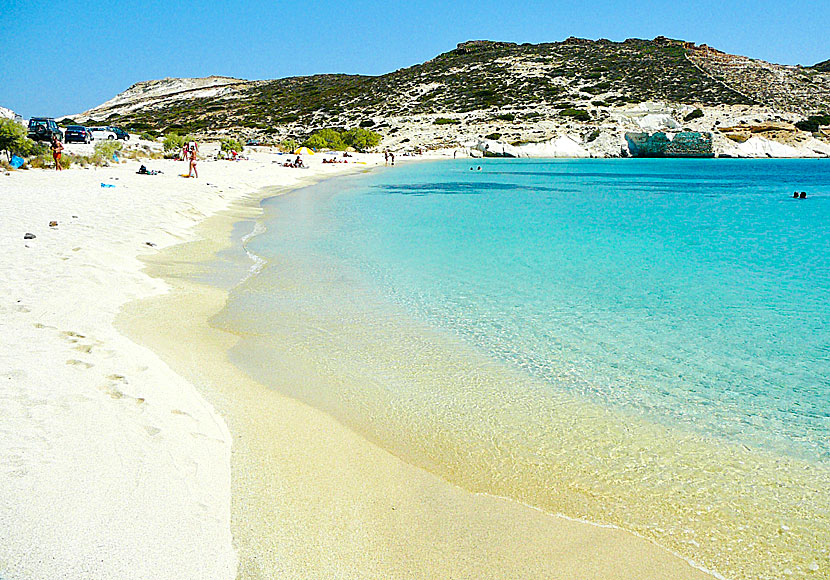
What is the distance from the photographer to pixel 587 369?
6.39m

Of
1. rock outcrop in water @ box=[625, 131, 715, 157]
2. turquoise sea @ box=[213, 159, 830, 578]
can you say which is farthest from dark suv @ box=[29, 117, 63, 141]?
rock outcrop in water @ box=[625, 131, 715, 157]

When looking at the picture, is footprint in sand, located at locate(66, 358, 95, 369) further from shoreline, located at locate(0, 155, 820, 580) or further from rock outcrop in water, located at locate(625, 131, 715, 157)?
rock outcrop in water, located at locate(625, 131, 715, 157)

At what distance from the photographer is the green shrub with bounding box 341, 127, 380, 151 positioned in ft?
239

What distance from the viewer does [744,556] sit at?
135 inches

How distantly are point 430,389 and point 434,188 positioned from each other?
2913cm

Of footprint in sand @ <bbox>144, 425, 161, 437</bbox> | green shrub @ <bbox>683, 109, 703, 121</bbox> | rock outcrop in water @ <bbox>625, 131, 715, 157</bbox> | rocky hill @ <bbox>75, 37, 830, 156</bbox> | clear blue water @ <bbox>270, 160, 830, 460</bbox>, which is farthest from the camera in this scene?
rocky hill @ <bbox>75, 37, 830, 156</bbox>

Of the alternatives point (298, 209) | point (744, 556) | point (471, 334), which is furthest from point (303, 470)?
point (298, 209)

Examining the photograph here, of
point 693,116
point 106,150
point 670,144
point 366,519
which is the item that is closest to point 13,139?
point 106,150

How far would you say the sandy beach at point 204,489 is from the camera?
3102 mm

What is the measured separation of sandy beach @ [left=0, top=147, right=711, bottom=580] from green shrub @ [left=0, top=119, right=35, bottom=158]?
22.7 metres

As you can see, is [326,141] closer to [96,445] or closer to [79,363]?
[79,363]

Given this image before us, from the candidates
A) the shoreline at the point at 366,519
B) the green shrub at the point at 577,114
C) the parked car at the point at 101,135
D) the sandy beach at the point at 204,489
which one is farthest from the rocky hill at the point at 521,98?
the shoreline at the point at 366,519

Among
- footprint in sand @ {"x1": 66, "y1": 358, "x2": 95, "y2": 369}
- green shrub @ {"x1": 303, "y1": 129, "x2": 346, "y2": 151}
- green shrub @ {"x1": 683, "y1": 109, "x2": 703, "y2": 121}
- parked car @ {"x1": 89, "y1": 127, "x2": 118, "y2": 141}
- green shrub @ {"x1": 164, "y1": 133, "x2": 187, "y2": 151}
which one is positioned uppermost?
green shrub @ {"x1": 683, "y1": 109, "x2": 703, "y2": 121}

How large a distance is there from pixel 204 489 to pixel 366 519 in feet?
3.37
